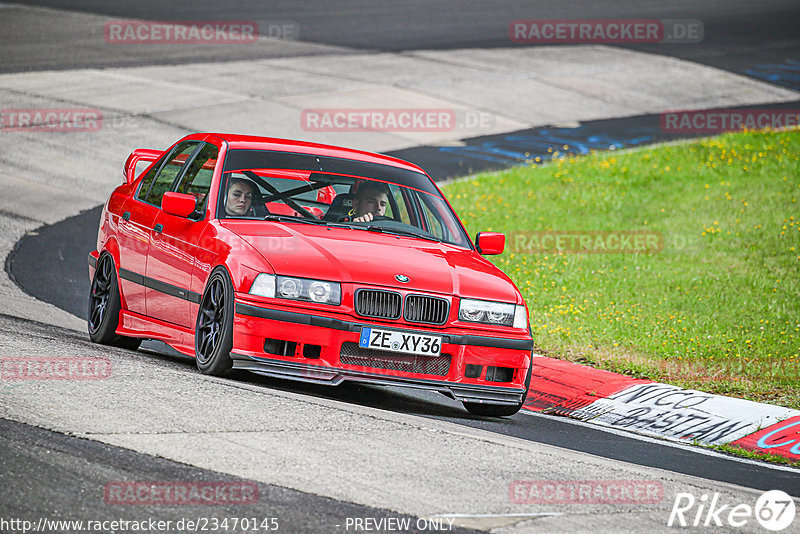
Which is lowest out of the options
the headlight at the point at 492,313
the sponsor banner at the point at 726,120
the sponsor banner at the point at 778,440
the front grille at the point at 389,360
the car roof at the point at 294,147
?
the sponsor banner at the point at 778,440

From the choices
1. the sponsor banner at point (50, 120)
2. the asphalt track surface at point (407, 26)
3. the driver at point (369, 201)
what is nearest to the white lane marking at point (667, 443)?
the driver at point (369, 201)

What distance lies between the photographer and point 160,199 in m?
8.68

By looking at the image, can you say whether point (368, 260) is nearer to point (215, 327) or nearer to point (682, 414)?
point (215, 327)

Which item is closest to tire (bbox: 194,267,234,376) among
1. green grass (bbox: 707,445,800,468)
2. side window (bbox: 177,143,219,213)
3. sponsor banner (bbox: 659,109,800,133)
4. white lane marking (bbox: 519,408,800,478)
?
side window (bbox: 177,143,219,213)

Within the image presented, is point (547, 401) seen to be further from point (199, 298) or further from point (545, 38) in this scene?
point (545, 38)

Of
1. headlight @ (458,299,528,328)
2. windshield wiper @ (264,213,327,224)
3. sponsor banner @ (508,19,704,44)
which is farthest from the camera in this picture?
sponsor banner @ (508,19,704,44)

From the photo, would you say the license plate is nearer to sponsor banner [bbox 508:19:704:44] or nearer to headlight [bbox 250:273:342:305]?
headlight [bbox 250:273:342:305]

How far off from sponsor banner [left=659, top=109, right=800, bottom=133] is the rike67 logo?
1973 centimetres

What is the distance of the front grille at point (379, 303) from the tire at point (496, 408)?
1.14 meters

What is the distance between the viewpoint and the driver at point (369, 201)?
8180 millimetres

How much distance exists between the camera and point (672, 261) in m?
13.7

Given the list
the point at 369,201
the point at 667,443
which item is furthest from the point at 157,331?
the point at 667,443

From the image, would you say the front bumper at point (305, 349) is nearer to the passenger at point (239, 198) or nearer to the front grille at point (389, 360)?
the front grille at point (389, 360)

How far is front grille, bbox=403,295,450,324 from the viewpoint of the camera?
23.0 feet
